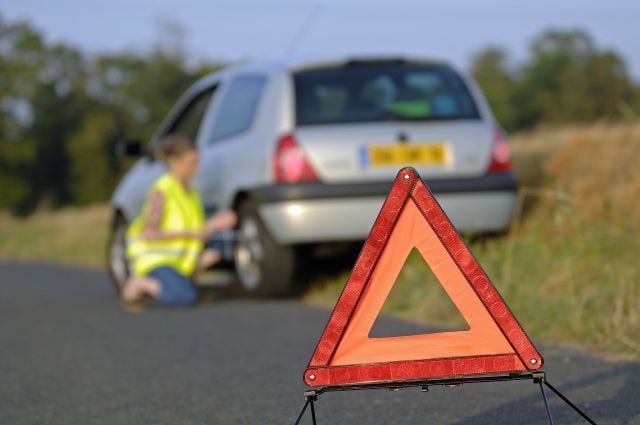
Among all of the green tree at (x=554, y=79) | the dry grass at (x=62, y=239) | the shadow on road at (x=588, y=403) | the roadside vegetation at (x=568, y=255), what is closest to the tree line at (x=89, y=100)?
the green tree at (x=554, y=79)

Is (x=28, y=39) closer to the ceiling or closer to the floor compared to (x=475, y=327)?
closer to the floor

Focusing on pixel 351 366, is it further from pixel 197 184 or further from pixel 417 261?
pixel 197 184

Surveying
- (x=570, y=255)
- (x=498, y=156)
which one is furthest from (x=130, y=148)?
(x=570, y=255)

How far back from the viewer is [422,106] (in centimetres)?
911

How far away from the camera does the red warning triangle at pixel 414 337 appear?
3.52 metres

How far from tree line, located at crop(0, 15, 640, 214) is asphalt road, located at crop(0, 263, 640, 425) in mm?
56169

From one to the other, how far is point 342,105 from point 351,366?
5.64m

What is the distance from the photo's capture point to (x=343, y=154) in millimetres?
8672

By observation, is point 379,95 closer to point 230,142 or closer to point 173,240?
point 230,142

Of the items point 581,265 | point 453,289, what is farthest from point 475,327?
point 581,265

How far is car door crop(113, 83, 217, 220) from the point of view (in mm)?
10680

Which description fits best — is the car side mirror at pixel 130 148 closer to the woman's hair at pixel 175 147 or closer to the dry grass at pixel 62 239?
the woman's hair at pixel 175 147

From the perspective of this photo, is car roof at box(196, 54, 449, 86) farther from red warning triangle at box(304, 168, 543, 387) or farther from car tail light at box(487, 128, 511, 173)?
red warning triangle at box(304, 168, 543, 387)

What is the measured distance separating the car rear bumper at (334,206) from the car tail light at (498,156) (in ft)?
0.92
